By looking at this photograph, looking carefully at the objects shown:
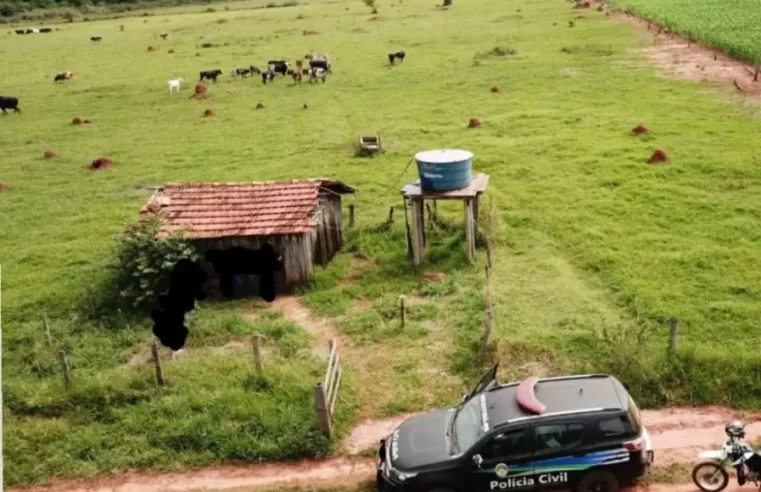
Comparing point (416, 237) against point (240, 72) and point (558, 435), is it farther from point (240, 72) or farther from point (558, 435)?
point (240, 72)

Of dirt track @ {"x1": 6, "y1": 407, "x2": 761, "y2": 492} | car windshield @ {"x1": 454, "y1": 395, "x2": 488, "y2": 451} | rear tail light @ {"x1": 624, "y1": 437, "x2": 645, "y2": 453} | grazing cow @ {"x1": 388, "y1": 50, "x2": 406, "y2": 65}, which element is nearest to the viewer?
rear tail light @ {"x1": 624, "y1": 437, "x2": 645, "y2": 453}

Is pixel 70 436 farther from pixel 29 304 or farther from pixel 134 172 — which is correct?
pixel 134 172

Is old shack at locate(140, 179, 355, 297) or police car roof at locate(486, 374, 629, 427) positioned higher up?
old shack at locate(140, 179, 355, 297)

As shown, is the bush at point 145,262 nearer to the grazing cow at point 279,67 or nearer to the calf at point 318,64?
the calf at point 318,64

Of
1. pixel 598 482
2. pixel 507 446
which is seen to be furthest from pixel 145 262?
pixel 598 482

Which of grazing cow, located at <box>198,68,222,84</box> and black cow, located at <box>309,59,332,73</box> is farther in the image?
grazing cow, located at <box>198,68,222,84</box>

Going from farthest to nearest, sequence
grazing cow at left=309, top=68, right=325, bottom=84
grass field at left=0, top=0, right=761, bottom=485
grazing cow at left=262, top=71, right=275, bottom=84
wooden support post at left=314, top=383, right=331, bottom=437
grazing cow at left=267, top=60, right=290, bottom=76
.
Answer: grazing cow at left=267, top=60, right=290, bottom=76 < grazing cow at left=262, top=71, right=275, bottom=84 < grazing cow at left=309, top=68, right=325, bottom=84 < grass field at left=0, top=0, right=761, bottom=485 < wooden support post at left=314, top=383, right=331, bottom=437

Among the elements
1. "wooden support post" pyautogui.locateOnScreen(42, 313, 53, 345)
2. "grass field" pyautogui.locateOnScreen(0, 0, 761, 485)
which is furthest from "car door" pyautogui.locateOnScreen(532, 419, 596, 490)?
"wooden support post" pyautogui.locateOnScreen(42, 313, 53, 345)

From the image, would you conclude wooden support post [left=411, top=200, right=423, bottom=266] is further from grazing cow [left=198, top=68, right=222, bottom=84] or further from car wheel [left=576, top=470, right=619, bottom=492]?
grazing cow [left=198, top=68, right=222, bottom=84]
